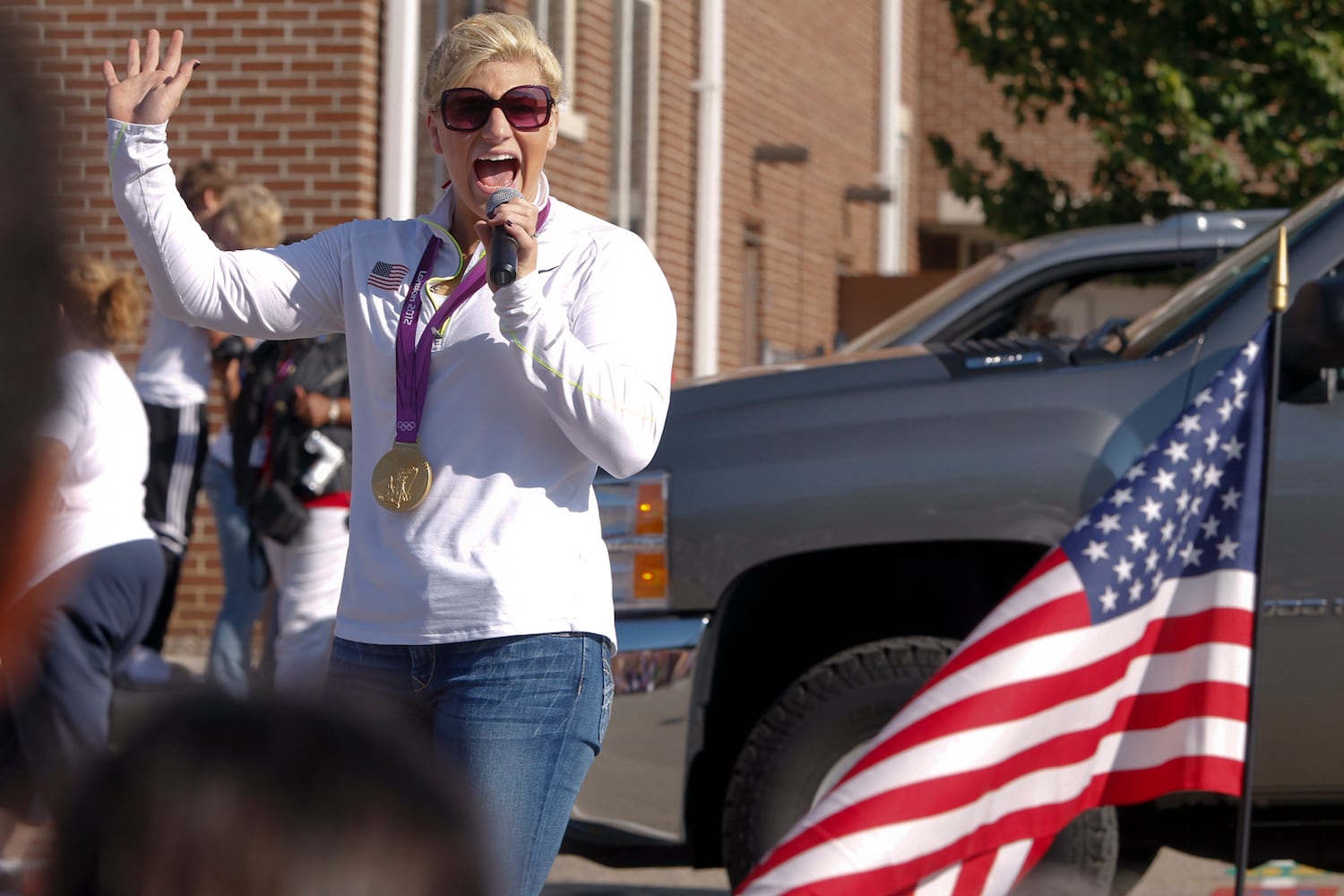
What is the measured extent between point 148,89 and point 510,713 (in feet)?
3.18

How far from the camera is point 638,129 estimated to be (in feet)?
45.6

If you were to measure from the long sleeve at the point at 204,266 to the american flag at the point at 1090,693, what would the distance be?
1.39 metres

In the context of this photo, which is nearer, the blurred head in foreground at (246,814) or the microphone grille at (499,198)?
the blurred head in foreground at (246,814)

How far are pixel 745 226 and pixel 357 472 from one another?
45.8 feet

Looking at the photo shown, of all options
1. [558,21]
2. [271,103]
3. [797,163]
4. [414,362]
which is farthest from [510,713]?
[797,163]

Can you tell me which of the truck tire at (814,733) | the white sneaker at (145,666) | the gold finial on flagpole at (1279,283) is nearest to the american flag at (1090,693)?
the gold finial on flagpole at (1279,283)

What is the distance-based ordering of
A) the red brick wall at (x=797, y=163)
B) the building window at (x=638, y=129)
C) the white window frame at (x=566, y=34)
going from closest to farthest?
the white window frame at (x=566, y=34) → the building window at (x=638, y=129) → the red brick wall at (x=797, y=163)

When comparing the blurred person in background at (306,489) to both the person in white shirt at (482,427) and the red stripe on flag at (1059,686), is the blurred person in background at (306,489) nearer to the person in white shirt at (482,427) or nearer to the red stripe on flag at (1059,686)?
the red stripe on flag at (1059,686)

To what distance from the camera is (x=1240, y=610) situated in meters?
3.64

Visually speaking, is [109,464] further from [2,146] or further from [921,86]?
[921,86]

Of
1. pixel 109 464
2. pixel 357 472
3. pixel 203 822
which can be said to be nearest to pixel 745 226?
pixel 109 464

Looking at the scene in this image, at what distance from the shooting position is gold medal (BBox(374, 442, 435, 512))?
101 inches

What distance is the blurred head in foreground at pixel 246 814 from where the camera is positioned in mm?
696

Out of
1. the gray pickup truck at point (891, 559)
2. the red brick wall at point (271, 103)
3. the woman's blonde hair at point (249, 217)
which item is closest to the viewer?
the gray pickup truck at point (891, 559)
